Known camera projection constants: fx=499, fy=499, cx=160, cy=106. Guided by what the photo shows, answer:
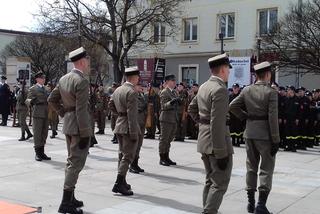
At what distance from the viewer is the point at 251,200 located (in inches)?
263

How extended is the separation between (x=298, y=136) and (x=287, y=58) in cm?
1146

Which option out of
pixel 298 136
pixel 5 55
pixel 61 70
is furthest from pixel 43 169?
pixel 5 55

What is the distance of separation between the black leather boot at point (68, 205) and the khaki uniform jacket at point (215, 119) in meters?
1.87

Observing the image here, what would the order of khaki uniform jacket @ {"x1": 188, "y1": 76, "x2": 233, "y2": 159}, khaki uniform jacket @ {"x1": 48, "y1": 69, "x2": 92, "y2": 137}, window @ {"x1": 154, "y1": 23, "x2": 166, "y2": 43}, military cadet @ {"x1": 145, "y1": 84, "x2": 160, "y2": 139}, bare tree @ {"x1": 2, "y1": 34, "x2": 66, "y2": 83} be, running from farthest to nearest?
bare tree @ {"x1": 2, "y1": 34, "x2": 66, "y2": 83} < window @ {"x1": 154, "y1": 23, "x2": 166, "y2": 43} < military cadet @ {"x1": 145, "y1": 84, "x2": 160, "y2": 139} < khaki uniform jacket @ {"x1": 48, "y1": 69, "x2": 92, "y2": 137} < khaki uniform jacket @ {"x1": 188, "y1": 76, "x2": 233, "y2": 159}

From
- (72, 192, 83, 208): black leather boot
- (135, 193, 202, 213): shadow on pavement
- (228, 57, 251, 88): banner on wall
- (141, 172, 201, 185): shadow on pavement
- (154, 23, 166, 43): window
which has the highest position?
(154, 23, 166, 43): window

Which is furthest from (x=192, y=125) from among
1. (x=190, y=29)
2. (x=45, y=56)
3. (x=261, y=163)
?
(x=45, y=56)

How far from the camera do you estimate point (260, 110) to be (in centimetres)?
656

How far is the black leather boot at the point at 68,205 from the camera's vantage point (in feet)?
20.6

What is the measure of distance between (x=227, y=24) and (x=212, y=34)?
1.28m

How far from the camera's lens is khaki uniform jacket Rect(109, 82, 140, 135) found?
7508 millimetres

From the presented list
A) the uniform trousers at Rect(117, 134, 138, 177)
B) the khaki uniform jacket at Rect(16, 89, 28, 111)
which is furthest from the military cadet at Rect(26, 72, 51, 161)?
the khaki uniform jacket at Rect(16, 89, 28, 111)

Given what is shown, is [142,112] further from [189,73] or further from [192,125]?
[189,73]

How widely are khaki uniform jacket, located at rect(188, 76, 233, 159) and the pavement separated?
156cm

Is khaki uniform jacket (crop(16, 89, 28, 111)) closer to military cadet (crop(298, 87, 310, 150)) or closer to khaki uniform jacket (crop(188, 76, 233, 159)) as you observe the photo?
military cadet (crop(298, 87, 310, 150))
